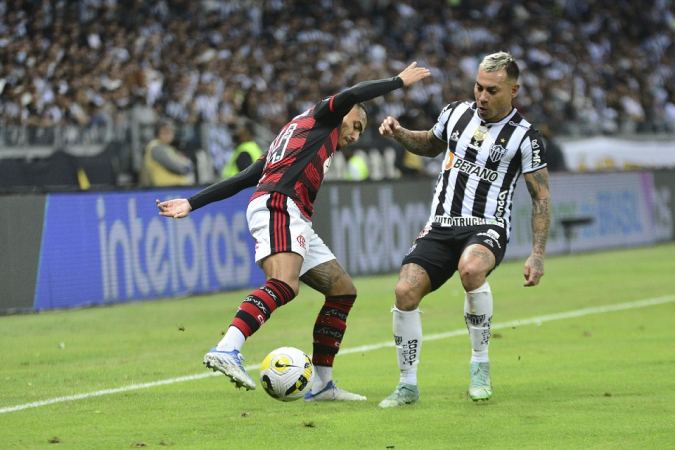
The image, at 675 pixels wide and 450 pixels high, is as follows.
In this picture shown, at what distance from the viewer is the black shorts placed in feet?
21.9

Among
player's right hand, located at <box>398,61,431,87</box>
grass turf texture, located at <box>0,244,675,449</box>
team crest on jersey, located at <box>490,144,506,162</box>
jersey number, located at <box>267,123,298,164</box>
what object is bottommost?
grass turf texture, located at <box>0,244,675,449</box>

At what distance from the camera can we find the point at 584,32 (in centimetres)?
3288

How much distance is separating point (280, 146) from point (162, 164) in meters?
9.32

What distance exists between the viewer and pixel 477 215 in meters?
6.80

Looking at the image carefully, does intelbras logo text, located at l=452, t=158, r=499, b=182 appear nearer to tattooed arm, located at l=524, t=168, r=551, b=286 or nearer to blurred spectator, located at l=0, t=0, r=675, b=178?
tattooed arm, located at l=524, t=168, r=551, b=286

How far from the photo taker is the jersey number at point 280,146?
655cm

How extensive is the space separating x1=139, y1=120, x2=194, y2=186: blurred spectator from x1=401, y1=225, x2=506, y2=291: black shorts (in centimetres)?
919

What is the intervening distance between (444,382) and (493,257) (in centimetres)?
126

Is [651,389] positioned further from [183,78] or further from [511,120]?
[183,78]

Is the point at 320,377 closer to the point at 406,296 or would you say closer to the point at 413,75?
the point at 406,296

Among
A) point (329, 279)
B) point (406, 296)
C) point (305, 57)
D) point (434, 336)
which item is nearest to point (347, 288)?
point (329, 279)

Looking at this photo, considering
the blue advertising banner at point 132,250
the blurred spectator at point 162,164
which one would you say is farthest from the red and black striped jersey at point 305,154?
the blurred spectator at point 162,164

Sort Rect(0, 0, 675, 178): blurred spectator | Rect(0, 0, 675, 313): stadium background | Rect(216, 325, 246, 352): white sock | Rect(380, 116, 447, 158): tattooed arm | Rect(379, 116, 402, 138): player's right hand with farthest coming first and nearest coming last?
Rect(0, 0, 675, 178): blurred spectator < Rect(0, 0, 675, 313): stadium background < Rect(380, 116, 447, 158): tattooed arm < Rect(379, 116, 402, 138): player's right hand < Rect(216, 325, 246, 352): white sock

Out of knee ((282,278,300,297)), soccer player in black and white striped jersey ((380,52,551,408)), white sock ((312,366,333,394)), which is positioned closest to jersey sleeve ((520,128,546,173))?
soccer player in black and white striped jersey ((380,52,551,408))
